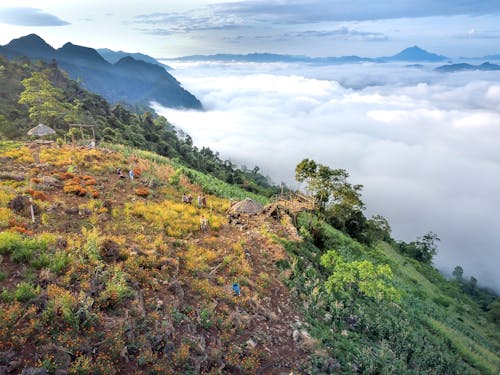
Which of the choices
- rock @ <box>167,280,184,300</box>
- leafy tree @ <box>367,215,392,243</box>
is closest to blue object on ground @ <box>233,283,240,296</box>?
rock @ <box>167,280,184,300</box>

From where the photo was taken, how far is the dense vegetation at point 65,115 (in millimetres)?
45938

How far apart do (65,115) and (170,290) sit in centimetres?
5266

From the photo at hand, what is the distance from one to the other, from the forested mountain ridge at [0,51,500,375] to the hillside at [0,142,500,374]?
49 mm

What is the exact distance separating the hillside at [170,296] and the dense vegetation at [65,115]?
27933mm

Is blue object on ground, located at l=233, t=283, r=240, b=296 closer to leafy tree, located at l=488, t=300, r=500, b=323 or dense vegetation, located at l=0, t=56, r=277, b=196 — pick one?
dense vegetation, located at l=0, t=56, r=277, b=196

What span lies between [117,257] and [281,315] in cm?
668

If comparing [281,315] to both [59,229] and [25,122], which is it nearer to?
[59,229]

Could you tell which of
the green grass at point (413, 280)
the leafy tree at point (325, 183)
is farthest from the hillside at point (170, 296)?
the green grass at point (413, 280)

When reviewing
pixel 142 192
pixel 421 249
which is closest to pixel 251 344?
pixel 142 192

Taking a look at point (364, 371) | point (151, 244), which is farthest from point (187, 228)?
point (364, 371)

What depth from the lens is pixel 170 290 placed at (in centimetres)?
1163

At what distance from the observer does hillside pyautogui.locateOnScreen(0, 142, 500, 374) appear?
28.1 ft

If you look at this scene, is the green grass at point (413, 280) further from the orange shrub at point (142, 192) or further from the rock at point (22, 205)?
the rock at point (22, 205)

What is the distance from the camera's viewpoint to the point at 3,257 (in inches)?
405
